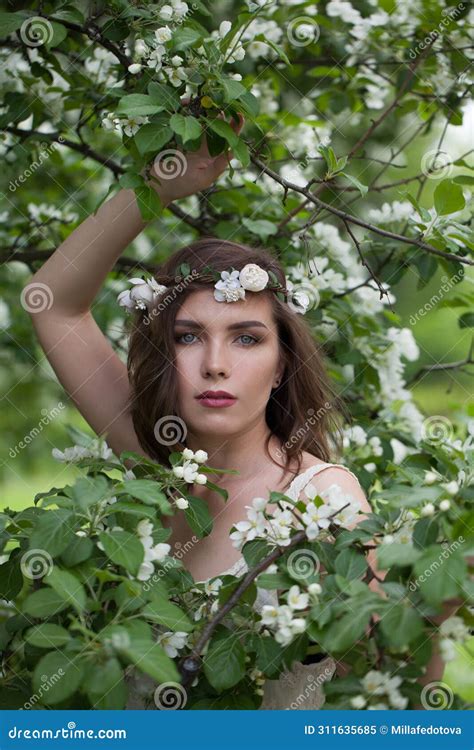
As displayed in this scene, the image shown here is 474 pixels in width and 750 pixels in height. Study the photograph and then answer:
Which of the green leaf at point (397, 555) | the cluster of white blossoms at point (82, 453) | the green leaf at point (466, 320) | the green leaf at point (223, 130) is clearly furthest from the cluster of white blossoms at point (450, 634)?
the green leaf at point (466, 320)

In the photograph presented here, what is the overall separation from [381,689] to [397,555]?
7.9 inches

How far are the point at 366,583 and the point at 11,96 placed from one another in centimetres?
163

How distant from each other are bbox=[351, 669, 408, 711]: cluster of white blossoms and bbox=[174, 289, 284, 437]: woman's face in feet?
2.10

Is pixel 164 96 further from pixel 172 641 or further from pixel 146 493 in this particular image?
pixel 172 641

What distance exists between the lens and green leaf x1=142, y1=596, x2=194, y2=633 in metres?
1.19

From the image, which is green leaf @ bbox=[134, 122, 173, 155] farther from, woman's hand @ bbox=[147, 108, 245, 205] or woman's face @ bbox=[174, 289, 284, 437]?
woman's face @ bbox=[174, 289, 284, 437]

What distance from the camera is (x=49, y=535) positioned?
1.24 m

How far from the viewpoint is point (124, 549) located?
1.21 m

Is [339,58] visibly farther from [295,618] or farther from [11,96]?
Answer: [295,618]

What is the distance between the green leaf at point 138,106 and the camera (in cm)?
143

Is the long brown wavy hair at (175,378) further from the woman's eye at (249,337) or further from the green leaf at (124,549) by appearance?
the green leaf at (124,549)

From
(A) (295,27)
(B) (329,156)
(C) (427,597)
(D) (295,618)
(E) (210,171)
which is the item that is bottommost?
(D) (295,618)

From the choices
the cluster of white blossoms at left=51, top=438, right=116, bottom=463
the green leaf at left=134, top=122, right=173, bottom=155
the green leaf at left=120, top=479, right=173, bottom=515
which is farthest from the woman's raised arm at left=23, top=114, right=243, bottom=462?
the green leaf at left=120, top=479, right=173, bottom=515

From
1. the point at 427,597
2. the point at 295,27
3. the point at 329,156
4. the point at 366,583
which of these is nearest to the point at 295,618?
the point at 366,583
